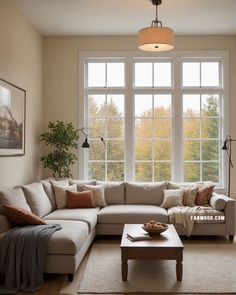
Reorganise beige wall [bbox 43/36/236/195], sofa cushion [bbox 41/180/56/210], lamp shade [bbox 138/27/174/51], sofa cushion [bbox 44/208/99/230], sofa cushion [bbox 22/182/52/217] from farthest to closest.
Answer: beige wall [bbox 43/36/236/195], sofa cushion [bbox 41/180/56/210], sofa cushion [bbox 44/208/99/230], sofa cushion [bbox 22/182/52/217], lamp shade [bbox 138/27/174/51]

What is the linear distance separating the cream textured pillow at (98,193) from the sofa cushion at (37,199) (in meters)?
0.87

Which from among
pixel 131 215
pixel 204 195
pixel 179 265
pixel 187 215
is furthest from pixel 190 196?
pixel 179 265

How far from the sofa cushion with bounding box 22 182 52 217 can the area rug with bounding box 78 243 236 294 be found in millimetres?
847

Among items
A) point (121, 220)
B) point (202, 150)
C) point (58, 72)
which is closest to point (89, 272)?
point (121, 220)

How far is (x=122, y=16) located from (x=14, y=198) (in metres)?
3.14

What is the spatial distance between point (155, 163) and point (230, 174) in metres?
1.32

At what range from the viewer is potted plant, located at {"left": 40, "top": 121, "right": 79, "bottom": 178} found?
19.8 ft

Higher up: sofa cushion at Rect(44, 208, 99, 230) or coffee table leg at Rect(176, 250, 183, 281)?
sofa cushion at Rect(44, 208, 99, 230)

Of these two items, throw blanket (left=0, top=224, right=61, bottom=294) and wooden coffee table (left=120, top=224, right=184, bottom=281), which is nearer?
throw blanket (left=0, top=224, right=61, bottom=294)

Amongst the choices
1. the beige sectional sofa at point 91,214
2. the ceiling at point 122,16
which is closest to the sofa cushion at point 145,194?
the beige sectional sofa at point 91,214

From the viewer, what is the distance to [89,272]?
3.99m

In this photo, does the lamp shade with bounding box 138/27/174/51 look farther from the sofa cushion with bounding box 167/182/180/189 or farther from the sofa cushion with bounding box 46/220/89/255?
the sofa cushion with bounding box 167/182/180/189

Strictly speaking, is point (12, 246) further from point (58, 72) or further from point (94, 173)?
point (58, 72)

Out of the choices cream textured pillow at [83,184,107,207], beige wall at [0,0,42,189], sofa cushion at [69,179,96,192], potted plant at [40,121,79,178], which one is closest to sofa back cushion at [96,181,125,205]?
cream textured pillow at [83,184,107,207]
